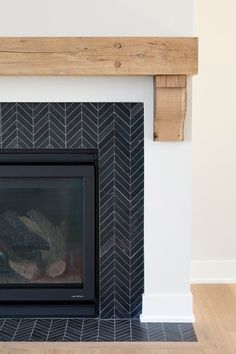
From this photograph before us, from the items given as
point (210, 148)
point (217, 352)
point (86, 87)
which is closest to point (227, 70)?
point (210, 148)

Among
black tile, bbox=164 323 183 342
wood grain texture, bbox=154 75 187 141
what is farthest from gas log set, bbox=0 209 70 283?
wood grain texture, bbox=154 75 187 141

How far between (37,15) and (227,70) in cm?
125

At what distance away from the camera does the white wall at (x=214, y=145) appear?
3.19 m

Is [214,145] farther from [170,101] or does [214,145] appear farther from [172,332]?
[172,332]

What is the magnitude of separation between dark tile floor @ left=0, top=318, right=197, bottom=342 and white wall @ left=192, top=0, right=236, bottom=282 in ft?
2.53

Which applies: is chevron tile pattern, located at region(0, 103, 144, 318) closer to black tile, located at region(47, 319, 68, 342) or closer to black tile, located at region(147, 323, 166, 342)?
black tile, located at region(47, 319, 68, 342)

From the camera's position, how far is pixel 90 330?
2.63 metres

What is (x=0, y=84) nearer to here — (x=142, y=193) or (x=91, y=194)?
(x=91, y=194)

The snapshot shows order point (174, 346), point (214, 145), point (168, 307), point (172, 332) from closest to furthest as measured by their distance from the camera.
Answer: point (174, 346) → point (172, 332) → point (168, 307) → point (214, 145)

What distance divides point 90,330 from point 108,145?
3.01ft

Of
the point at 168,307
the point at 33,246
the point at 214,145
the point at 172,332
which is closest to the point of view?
the point at 172,332

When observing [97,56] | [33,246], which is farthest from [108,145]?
[33,246]

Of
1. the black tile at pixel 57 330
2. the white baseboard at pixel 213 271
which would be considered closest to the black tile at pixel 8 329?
the black tile at pixel 57 330

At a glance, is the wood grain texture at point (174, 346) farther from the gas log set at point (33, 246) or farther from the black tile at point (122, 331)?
the gas log set at point (33, 246)
